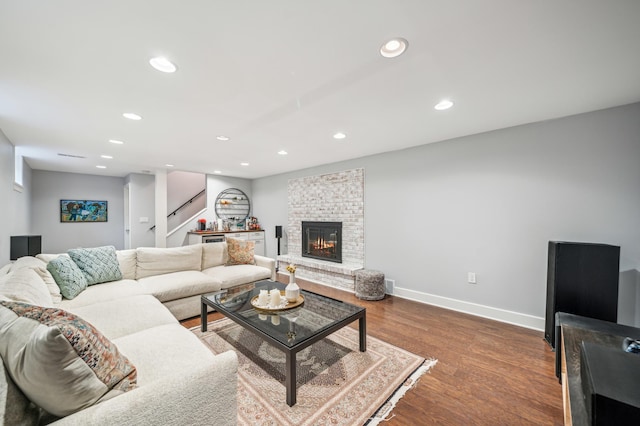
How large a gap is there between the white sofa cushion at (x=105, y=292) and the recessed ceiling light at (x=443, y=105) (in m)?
3.54

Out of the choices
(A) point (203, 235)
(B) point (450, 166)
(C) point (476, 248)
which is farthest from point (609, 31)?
(A) point (203, 235)

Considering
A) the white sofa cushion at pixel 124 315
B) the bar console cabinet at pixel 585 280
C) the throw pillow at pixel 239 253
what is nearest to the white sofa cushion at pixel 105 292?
the white sofa cushion at pixel 124 315

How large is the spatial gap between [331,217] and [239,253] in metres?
1.79

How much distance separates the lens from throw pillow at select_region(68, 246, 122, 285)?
2805 millimetres

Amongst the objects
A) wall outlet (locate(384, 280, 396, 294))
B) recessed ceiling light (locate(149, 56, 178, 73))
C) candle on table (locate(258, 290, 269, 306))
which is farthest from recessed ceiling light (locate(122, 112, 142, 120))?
wall outlet (locate(384, 280, 396, 294))

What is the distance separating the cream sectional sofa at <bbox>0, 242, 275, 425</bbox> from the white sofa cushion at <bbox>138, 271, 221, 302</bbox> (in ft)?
0.03

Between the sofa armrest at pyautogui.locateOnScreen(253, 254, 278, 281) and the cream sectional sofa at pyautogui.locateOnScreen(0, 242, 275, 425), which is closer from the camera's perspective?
the cream sectional sofa at pyautogui.locateOnScreen(0, 242, 275, 425)

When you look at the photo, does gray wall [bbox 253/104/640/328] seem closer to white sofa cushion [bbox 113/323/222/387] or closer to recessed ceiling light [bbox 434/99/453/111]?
recessed ceiling light [bbox 434/99/453/111]

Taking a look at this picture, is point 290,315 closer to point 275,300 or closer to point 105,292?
point 275,300

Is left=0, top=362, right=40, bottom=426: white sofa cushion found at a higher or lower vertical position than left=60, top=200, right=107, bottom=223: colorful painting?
lower

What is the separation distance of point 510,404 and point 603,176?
2302 mm

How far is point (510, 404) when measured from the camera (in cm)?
169

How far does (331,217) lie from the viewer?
4.77 meters

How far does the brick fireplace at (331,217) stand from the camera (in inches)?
170
